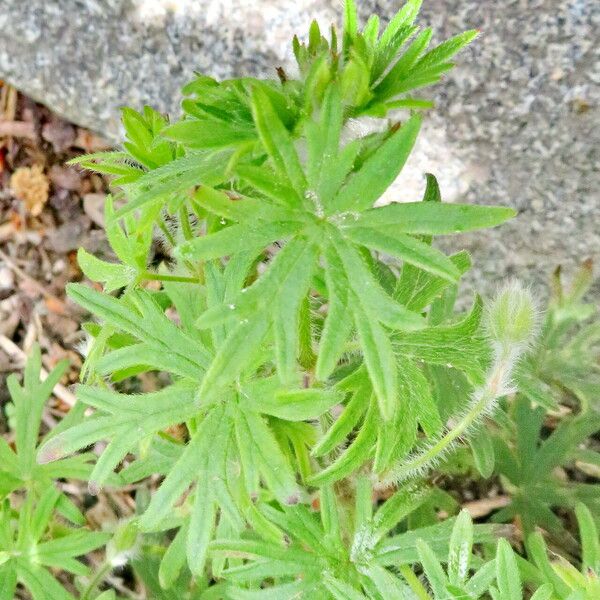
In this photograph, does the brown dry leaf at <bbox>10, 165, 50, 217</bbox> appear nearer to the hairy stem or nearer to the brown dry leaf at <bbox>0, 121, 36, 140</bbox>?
the brown dry leaf at <bbox>0, 121, 36, 140</bbox>

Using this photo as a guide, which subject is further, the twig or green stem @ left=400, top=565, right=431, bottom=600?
the twig

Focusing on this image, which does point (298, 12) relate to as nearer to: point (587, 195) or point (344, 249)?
point (587, 195)

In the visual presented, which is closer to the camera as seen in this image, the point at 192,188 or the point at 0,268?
the point at 192,188

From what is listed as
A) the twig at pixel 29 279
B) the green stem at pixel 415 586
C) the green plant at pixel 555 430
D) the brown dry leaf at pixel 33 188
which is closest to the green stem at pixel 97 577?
the green stem at pixel 415 586

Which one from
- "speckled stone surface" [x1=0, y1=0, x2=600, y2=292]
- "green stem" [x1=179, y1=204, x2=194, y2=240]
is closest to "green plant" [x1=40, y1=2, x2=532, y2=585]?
"green stem" [x1=179, y1=204, x2=194, y2=240]

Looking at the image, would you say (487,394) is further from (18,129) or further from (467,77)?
(18,129)

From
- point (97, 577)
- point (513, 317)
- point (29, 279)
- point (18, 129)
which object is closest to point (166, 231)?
point (513, 317)

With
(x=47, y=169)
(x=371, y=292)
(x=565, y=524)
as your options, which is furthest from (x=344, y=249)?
(x=47, y=169)

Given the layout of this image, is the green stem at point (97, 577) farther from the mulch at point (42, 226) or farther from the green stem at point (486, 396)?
the mulch at point (42, 226)
